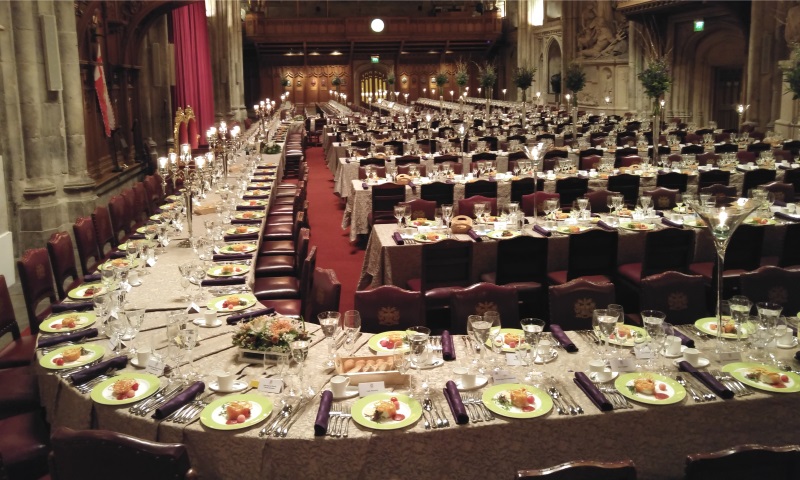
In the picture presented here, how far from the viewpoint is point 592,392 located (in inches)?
110

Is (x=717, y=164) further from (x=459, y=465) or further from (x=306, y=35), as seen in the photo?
(x=306, y=35)

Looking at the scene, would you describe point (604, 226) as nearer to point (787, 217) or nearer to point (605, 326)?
point (787, 217)

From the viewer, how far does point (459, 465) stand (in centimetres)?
260

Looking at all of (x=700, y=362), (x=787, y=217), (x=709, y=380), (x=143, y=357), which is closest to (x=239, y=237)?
(x=143, y=357)

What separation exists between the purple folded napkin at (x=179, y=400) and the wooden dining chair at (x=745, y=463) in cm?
181

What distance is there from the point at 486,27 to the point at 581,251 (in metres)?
25.6

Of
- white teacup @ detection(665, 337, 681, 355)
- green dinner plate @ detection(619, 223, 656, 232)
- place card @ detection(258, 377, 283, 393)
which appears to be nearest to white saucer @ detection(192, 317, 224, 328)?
place card @ detection(258, 377, 283, 393)

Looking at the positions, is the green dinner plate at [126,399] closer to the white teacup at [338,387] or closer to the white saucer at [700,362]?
the white teacup at [338,387]

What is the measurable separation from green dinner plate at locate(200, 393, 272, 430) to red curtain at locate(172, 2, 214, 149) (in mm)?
13529

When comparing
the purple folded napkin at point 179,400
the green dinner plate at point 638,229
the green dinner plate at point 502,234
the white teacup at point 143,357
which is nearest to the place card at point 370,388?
the purple folded napkin at point 179,400

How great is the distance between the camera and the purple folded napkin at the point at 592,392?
269 cm

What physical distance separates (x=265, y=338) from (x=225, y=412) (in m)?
0.50

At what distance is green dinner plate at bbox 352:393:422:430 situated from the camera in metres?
2.57

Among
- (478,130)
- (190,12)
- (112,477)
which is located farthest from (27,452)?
(190,12)
